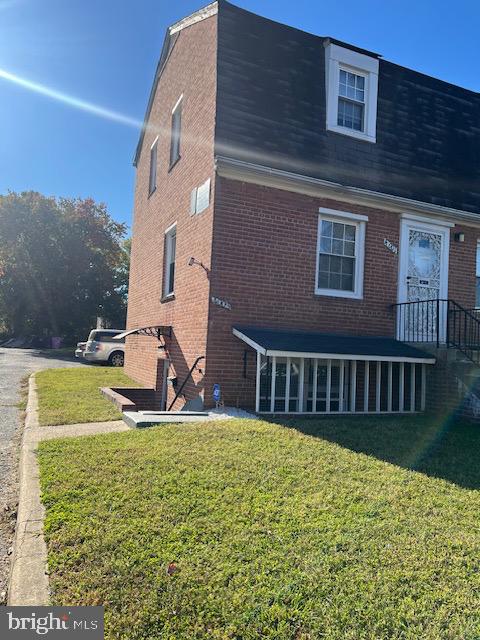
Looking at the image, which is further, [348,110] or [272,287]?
[348,110]

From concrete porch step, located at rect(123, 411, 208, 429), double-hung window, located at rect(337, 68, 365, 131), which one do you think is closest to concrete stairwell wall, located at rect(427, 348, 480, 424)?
concrete porch step, located at rect(123, 411, 208, 429)

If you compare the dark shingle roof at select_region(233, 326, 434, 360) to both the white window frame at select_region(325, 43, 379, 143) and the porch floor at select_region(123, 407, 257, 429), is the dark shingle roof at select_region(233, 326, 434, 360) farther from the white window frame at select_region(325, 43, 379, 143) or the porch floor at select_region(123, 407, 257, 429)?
the white window frame at select_region(325, 43, 379, 143)

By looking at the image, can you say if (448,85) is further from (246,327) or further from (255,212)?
(246,327)

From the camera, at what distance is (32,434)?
6594 millimetres

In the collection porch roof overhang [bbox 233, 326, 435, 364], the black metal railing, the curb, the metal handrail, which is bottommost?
the curb

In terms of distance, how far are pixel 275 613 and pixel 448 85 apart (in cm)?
1272

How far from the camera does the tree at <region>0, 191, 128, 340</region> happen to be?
32562mm

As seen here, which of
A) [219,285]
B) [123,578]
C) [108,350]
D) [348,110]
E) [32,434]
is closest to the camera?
[123,578]

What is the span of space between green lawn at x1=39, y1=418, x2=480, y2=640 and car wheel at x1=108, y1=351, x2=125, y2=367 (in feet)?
54.4

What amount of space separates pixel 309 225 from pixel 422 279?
283 centimetres

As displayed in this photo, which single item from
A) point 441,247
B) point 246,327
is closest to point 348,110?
point 441,247

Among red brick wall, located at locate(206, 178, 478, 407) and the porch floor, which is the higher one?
red brick wall, located at locate(206, 178, 478, 407)

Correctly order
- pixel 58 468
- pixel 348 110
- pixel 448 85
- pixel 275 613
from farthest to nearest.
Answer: pixel 448 85 → pixel 348 110 → pixel 58 468 → pixel 275 613

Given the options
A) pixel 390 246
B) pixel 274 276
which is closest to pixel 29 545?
pixel 274 276
